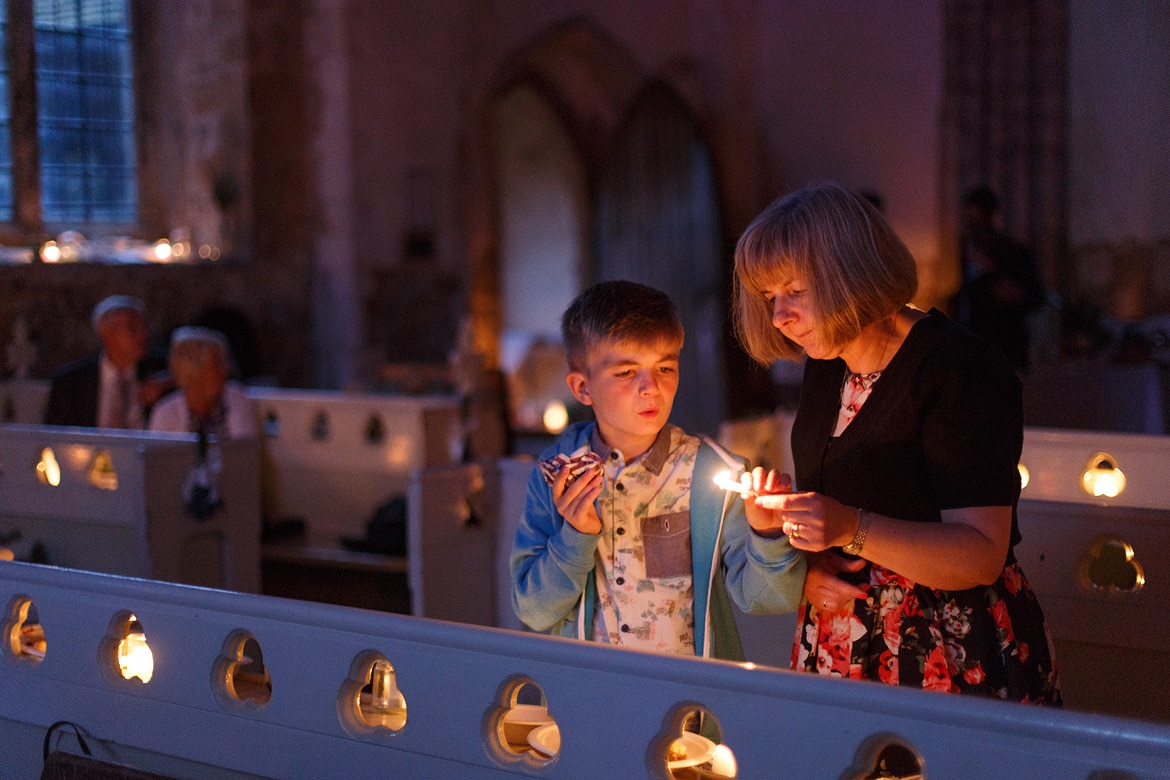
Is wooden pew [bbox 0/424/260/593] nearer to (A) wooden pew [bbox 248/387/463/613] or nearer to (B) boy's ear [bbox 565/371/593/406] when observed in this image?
(A) wooden pew [bbox 248/387/463/613]

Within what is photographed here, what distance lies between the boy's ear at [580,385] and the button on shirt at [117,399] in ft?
13.8

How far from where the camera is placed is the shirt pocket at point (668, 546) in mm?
2123

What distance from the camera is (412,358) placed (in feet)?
35.9

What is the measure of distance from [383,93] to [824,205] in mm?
9315

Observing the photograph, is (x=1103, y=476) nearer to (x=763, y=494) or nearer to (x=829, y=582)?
(x=829, y=582)

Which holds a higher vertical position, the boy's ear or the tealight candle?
the boy's ear

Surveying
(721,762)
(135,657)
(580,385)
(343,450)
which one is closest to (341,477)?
(343,450)

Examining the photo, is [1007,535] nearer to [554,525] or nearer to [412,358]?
[554,525]

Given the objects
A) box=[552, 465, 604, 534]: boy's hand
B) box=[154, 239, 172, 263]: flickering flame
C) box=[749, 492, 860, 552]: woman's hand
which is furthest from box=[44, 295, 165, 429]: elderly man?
box=[749, 492, 860, 552]: woman's hand

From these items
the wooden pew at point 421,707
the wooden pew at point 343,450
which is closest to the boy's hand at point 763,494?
the wooden pew at point 421,707

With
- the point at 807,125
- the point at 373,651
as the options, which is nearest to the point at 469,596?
the point at 373,651

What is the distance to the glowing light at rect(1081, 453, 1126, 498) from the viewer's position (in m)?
3.68

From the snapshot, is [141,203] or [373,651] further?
[141,203]

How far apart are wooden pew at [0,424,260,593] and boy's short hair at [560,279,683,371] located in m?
2.68
